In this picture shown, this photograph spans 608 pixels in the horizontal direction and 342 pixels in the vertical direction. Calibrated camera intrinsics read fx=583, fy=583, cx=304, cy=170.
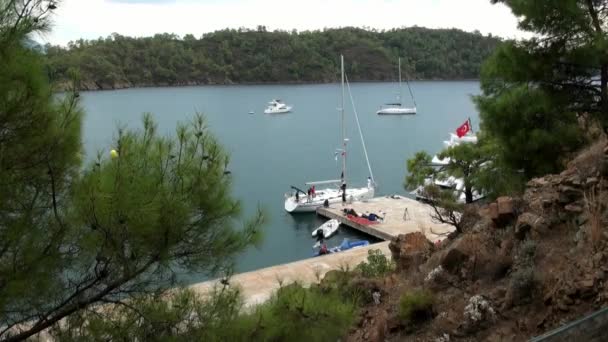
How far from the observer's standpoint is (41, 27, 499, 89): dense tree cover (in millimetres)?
105125

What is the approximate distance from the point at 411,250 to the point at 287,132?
1736 inches

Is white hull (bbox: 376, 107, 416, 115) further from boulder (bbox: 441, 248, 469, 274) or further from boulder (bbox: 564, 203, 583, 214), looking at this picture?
boulder (bbox: 564, 203, 583, 214)

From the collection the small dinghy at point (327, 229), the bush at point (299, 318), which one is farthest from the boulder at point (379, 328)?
the small dinghy at point (327, 229)

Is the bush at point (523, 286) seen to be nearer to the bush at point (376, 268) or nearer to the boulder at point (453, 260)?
the boulder at point (453, 260)

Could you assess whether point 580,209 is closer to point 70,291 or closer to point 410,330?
point 410,330

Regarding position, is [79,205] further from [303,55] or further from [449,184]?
[303,55]

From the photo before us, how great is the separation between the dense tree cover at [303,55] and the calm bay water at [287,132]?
5796 mm

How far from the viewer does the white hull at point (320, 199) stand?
26.7 meters

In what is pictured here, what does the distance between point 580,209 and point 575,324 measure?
99.2 inches

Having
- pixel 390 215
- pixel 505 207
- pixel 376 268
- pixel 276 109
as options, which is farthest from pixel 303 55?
pixel 505 207

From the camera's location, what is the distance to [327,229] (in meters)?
23.3

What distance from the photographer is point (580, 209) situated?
6.14 m

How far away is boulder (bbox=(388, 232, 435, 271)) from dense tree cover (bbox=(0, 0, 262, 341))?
471 centimetres

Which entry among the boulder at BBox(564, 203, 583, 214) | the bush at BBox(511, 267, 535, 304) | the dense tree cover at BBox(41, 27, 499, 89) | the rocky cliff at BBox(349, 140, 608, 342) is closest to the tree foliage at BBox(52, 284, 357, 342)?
the rocky cliff at BBox(349, 140, 608, 342)
